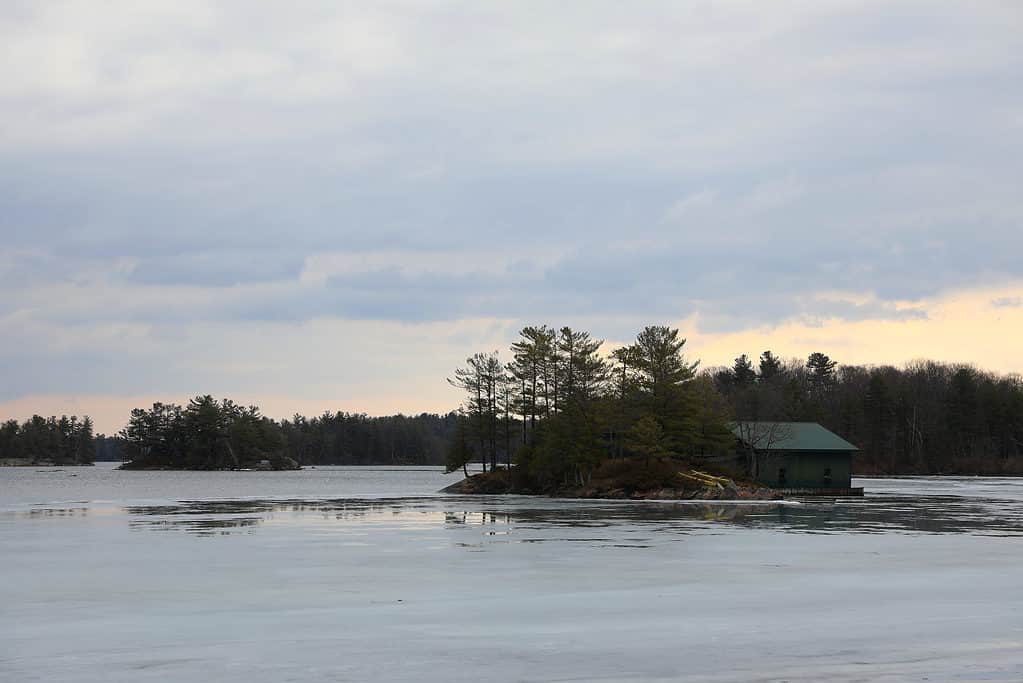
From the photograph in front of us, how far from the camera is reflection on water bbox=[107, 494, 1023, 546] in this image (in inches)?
1620

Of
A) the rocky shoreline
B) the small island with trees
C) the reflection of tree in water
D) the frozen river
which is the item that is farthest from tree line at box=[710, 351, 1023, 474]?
the frozen river

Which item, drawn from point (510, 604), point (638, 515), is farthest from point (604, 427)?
point (510, 604)

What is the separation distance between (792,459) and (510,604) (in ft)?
230

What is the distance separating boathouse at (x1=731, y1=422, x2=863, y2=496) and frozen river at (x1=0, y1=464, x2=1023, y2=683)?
1752 inches

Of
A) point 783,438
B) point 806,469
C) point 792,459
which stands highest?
point 783,438

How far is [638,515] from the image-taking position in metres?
51.1

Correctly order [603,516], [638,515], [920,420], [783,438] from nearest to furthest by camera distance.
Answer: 1. [603,516]
2. [638,515]
3. [783,438]
4. [920,420]

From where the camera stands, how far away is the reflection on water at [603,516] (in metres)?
41.2

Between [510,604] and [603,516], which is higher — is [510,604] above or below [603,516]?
above

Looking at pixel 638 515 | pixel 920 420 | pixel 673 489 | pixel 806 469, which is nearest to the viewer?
pixel 638 515

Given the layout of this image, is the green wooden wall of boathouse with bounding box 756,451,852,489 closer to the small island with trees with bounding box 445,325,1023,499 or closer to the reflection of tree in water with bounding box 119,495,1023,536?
the small island with trees with bounding box 445,325,1023,499

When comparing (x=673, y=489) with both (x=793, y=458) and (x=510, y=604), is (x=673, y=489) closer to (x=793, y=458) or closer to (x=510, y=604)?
(x=793, y=458)

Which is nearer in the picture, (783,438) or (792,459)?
(783,438)

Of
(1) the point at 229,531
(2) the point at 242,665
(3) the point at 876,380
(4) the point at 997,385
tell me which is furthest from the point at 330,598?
(4) the point at 997,385
